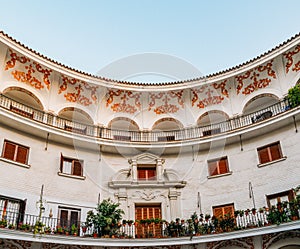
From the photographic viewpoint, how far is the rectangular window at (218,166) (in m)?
18.8

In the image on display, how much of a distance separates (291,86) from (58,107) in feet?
43.3

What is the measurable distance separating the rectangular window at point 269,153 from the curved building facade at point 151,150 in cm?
5

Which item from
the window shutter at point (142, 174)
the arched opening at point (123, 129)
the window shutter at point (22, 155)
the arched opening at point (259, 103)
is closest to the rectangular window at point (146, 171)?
the window shutter at point (142, 174)

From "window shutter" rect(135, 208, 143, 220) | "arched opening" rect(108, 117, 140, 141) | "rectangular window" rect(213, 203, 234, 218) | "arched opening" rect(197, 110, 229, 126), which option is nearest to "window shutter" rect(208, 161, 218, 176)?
"rectangular window" rect(213, 203, 234, 218)

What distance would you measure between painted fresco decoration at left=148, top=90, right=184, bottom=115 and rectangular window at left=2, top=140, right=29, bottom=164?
8531mm

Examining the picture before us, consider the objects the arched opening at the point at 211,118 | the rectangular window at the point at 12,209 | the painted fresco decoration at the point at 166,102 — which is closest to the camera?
the rectangular window at the point at 12,209

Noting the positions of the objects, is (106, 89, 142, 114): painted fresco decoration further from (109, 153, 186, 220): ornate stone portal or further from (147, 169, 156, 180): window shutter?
(147, 169, 156, 180): window shutter

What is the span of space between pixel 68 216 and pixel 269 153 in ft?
35.5

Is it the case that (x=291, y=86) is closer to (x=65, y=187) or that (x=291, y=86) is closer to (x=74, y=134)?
(x=74, y=134)

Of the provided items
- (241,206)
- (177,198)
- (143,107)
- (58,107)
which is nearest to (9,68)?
(58,107)

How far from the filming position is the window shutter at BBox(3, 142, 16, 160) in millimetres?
16125

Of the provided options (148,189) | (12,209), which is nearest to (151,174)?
(148,189)

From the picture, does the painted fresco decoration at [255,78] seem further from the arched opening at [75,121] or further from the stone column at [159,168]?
the arched opening at [75,121]

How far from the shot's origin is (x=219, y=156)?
19.1 m
